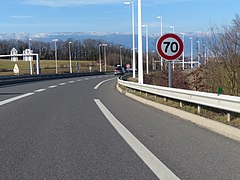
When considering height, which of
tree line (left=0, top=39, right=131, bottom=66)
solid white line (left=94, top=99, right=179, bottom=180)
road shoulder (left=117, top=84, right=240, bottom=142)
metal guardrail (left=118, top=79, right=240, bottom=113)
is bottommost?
solid white line (left=94, top=99, right=179, bottom=180)

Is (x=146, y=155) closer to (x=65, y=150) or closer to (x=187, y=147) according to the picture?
(x=187, y=147)

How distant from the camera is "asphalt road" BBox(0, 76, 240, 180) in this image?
233 inches

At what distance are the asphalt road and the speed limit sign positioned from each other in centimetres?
268

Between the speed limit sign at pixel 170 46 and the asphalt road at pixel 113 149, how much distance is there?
2.68 meters

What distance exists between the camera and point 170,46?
14.1m

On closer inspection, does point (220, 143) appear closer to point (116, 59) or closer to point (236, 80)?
point (236, 80)

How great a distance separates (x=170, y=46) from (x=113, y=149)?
284 inches

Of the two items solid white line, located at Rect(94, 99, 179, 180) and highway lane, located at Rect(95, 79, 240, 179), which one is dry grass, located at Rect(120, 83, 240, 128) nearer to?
highway lane, located at Rect(95, 79, 240, 179)

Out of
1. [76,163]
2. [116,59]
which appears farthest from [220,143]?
[116,59]

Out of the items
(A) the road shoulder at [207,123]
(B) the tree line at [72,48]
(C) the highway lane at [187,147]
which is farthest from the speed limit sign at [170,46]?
(B) the tree line at [72,48]

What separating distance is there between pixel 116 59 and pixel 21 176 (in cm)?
13549

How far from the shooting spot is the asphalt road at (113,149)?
593 centimetres

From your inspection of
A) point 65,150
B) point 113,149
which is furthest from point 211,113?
point 65,150

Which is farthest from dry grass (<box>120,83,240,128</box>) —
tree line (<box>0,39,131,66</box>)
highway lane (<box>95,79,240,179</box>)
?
tree line (<box>0,39,131,66</box>)
